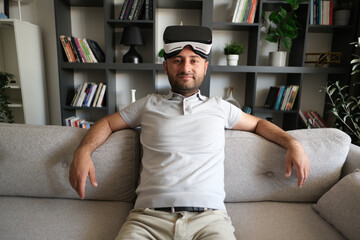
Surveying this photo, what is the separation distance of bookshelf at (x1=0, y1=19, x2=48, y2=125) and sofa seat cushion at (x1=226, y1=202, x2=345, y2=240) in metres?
2.27

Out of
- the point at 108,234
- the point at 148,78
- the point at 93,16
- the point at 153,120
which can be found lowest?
the point at 108,234

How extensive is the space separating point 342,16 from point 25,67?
322cm

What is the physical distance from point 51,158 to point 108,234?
484mm

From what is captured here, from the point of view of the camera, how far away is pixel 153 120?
1.16 meters

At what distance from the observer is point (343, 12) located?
2291 millimetres

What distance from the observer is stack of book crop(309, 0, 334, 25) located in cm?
230

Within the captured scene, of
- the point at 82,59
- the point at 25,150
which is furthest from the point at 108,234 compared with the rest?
the point at 82,59

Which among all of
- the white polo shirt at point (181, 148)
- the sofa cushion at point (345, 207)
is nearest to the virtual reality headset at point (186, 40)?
the white polo shirt at point (181, 148)

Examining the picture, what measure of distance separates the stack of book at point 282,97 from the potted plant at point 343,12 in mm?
769

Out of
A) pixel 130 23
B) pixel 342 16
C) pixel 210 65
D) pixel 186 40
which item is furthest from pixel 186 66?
pixel 342 16

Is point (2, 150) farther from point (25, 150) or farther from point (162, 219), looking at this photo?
point (162, 219)

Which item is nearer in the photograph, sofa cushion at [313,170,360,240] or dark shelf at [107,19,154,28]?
sofa cushion at [313,170,360,240]

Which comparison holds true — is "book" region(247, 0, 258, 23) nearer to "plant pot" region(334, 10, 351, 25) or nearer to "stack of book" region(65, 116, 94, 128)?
"plant pot" region(334, 10, 351, 25)

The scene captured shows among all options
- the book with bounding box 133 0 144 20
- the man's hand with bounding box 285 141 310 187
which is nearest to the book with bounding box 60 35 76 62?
the book with bounding box 133 0 144 20
